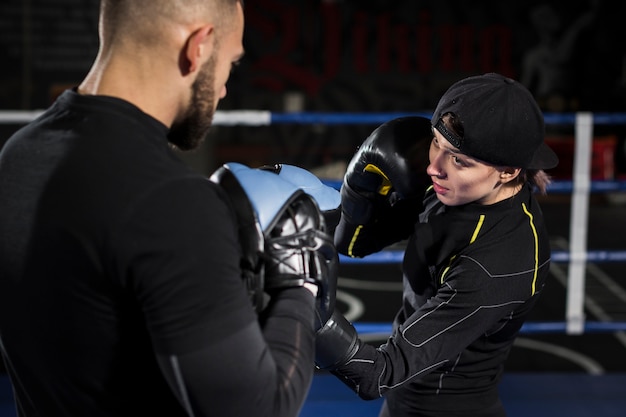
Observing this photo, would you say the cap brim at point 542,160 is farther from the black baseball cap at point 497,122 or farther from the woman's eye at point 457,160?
the woman's eye at point 457,160

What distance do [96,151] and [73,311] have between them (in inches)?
7.5

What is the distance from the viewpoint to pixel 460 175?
1439 mm

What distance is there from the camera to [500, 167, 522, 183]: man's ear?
145 cm

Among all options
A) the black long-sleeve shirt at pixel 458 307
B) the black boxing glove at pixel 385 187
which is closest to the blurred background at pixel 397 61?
the black boxing glove at pixel 385 187

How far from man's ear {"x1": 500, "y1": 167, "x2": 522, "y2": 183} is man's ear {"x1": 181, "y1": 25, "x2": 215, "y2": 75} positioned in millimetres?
718

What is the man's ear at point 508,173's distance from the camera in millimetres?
1445

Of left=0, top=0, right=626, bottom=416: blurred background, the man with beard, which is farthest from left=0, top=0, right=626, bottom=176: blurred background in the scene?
the man with beard

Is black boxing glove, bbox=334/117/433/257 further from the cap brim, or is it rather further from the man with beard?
the man with beard

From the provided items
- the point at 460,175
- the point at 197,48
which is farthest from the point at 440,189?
the point at 197,48

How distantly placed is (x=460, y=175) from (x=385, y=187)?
10.3 inches

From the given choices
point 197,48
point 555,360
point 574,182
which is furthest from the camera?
point 555,360

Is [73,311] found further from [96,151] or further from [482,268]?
[482,268]

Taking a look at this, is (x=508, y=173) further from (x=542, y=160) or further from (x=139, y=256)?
(x=139, y=256)

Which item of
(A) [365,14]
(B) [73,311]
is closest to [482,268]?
(B) [73,311]
